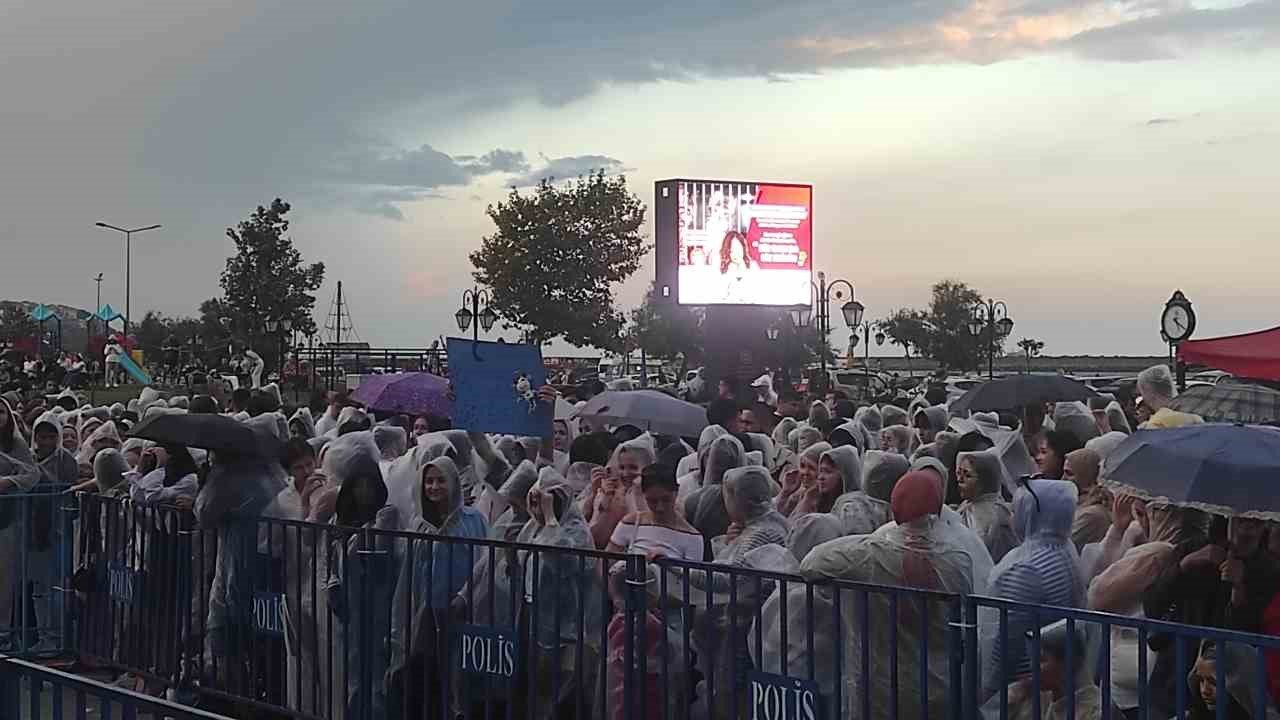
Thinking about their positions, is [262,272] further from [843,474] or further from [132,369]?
[843,474]

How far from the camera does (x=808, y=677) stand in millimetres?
5109

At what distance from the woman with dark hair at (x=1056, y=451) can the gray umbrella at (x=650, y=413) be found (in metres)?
4.07

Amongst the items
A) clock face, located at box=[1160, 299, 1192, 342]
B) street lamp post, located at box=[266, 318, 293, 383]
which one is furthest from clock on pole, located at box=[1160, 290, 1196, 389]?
street lamp post, located at box=[266, 318, 293, 383]

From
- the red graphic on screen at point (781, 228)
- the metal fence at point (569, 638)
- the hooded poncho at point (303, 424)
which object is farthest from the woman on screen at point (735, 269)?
the metal fence at point (569, 638)

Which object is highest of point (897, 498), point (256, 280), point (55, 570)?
point (256, 280)

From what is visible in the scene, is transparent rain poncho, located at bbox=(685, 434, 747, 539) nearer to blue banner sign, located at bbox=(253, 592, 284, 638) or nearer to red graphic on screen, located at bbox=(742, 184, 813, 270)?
blue banner sign, located at bbox=(253, 592, 284, 638)

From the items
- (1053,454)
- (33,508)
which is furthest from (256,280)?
(1053,454)

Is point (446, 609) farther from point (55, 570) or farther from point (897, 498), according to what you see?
point (55, 570)

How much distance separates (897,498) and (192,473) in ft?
17.8

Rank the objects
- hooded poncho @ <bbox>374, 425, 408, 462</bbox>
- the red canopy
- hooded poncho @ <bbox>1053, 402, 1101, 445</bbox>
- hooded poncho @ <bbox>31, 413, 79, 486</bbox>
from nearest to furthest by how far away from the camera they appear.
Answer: hooded poncho @ <bbox>1053, 402, 1101, 445</bbox>, hooded poncho @ <bbox>374, 425, 408, 462</bbox>, the red canopy, hooded poncho @ <bbox>31, 413, 79, 486</bbox>

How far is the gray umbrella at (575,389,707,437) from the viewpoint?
11.2 m

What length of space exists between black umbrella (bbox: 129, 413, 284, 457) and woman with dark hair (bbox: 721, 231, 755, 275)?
2438 centimetres

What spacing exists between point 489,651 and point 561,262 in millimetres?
47391

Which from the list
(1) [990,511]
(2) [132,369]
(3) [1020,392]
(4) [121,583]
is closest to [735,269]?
(3) [1020,392]
